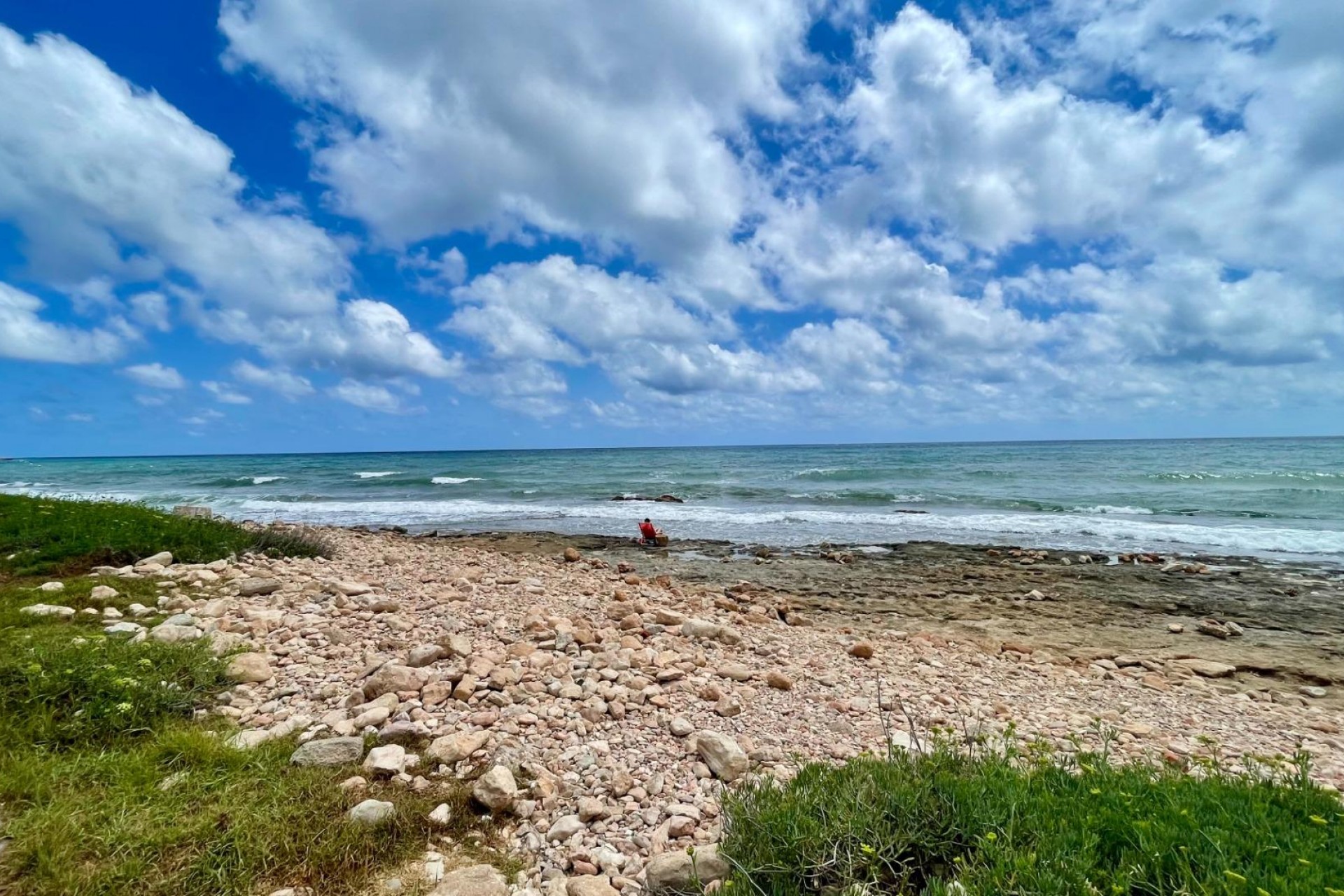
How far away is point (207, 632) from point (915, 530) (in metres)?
17.4

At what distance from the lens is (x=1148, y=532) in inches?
687

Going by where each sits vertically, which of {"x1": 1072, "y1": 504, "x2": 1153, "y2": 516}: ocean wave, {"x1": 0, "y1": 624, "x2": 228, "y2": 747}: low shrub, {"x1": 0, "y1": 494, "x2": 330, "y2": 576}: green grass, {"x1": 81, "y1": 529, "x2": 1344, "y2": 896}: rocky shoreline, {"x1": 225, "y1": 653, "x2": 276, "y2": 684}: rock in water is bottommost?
{"x1": 1072, "y1": 504, "x2": 1153, "y2": 516}: ocean wave

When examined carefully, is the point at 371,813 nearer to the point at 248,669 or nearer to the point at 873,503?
the point at 248,669

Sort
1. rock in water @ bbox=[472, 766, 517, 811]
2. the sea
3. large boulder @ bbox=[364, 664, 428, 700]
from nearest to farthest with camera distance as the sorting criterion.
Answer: rock in water @ bbox=[472, 766, 517, 811] → large boulder @ bbox=[364, 664, 428, 700] → the sea

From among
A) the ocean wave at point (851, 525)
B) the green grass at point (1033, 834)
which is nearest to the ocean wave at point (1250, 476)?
the ocean wave at point (851, 525)

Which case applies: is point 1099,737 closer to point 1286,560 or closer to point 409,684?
point 409,684

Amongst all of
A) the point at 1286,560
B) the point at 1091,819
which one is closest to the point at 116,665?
the point at 1091,819

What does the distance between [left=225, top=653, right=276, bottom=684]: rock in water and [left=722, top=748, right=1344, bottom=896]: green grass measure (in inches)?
159

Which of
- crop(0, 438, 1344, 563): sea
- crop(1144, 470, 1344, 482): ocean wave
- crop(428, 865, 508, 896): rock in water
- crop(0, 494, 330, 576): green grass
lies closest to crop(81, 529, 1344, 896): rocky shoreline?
crop(428, 865, 508, 896): rock in water

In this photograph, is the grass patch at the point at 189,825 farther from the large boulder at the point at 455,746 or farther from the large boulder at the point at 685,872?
the large boulder at the point at 685,872

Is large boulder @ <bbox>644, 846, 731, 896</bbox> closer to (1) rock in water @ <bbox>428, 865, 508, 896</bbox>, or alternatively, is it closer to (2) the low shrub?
(1) rock in water @ <bbox>428, 865, 508, 896</bbox>

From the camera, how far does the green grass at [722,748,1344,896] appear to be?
235 centimetres

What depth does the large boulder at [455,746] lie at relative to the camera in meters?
3.91

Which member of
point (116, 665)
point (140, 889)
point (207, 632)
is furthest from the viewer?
point (207, 632)
